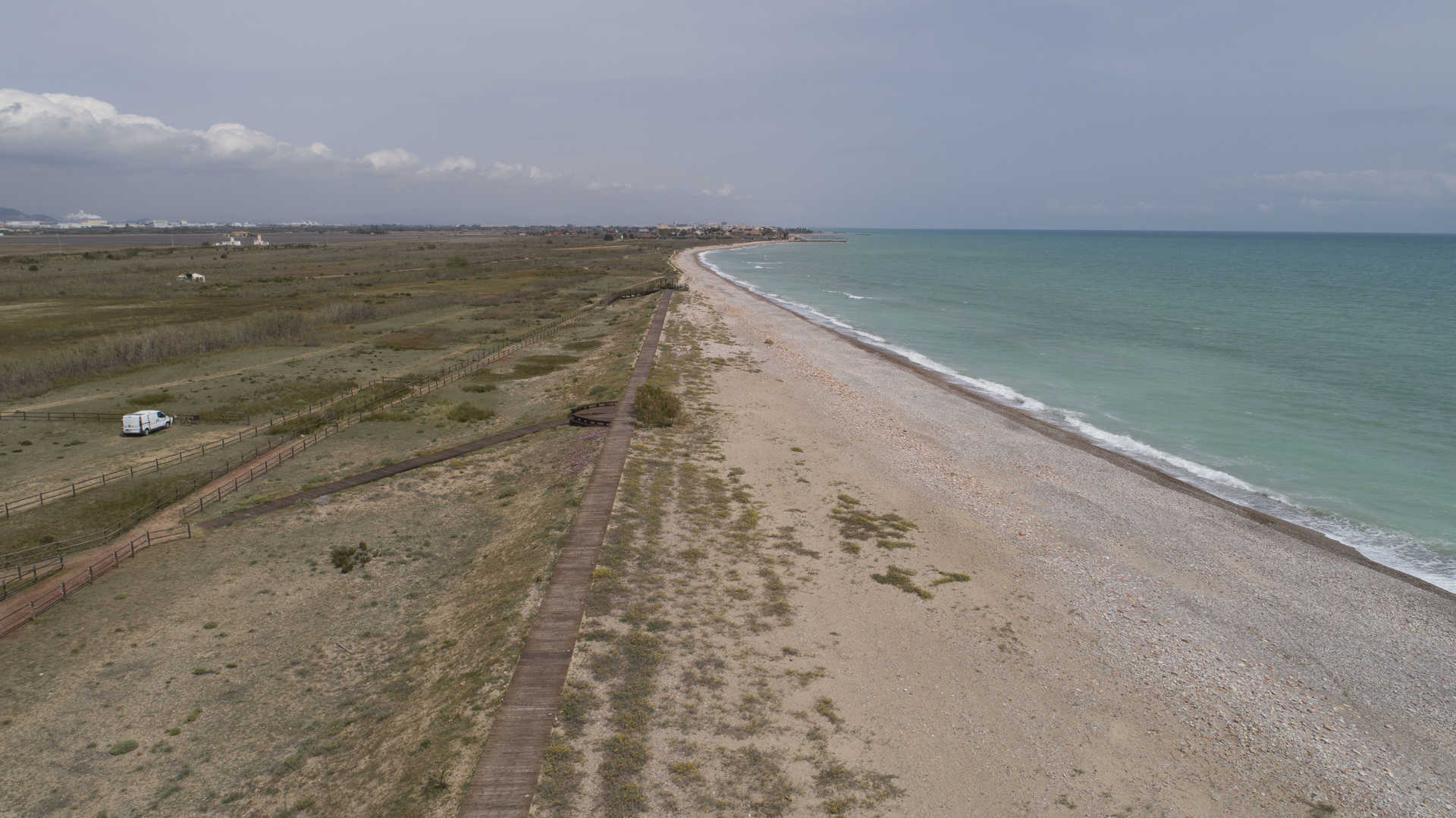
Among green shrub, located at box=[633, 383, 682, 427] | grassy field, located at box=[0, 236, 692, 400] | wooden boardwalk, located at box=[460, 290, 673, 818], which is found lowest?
wooden boardwalk, located at box=[460, 290, 673, 818]

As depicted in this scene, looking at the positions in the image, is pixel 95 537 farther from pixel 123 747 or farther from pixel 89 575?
pixel 123 747

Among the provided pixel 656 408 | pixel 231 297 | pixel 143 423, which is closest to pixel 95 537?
pixel 143 423

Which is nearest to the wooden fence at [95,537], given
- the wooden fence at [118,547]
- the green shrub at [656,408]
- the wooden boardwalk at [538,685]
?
the wooden fence at [118,547]

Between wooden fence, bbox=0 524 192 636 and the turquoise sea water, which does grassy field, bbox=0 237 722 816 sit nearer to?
wooden fence, bbox=0 524 192 636

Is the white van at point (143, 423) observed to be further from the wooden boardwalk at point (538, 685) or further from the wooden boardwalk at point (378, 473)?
the wooden boardwalk at point (538, 685)

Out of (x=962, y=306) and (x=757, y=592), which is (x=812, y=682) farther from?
(x=962, y=306)

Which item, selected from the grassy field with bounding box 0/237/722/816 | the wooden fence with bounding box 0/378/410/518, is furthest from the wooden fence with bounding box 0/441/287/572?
the wooden fence with bounding box 0/378/410/518
